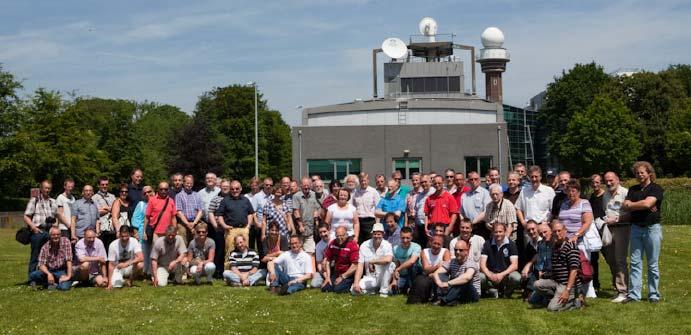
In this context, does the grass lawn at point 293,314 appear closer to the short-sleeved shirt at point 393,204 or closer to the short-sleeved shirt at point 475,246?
the short-sleeved shirt at point 475,246

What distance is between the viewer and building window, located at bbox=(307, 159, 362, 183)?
5634 cm

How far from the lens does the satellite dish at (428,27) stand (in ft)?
233

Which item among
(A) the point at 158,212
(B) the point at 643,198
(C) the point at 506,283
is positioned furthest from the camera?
(A) the point at 158,212

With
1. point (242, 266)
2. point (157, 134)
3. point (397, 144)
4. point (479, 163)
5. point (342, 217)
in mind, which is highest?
point (157, 134)

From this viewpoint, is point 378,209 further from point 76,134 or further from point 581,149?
point 581,149

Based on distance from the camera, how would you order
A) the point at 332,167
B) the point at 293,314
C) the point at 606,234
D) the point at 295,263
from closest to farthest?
the point at 293,314, the point at 606,234, the point at 295,263, the point at 332,167

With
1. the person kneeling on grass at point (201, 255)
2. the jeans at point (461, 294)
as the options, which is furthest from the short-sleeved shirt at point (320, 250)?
the jeans at point (461, 294)

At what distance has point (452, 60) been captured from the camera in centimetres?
6950

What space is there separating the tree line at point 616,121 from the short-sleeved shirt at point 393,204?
50549 millimetres

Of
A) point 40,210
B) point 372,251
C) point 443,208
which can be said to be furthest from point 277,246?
point 40,210

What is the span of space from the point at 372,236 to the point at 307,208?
1.84 metres

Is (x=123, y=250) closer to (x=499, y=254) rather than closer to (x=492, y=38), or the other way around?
(x=499, y=254)

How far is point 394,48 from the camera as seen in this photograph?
2552 inches

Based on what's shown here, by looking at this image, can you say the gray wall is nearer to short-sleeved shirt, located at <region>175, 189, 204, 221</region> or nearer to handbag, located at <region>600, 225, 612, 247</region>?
short-sleeved shirt, located at <region>175, 189, 204, 221</region>
